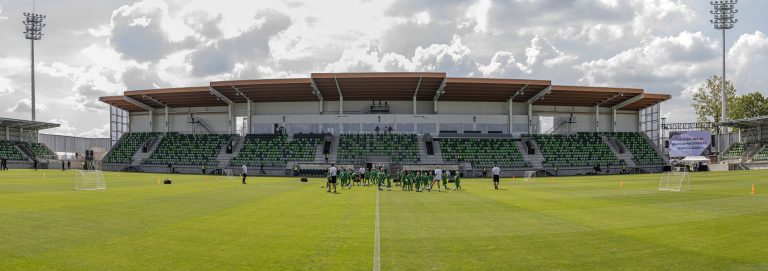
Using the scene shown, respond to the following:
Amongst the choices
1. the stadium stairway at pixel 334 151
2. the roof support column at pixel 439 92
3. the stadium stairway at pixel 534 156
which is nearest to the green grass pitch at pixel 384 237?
the roof support column at pixel 439 92

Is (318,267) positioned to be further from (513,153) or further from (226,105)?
(226,105)

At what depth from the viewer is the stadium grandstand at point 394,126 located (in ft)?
233

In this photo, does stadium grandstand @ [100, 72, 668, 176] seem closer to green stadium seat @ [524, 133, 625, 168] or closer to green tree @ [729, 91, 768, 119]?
green stadium seat @ [524, 133, 625, 168]

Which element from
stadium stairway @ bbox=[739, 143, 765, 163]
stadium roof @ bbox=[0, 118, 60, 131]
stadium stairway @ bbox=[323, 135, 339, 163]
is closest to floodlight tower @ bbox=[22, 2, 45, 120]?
stadium roof @ bbox=[0, 118, 60, 131]

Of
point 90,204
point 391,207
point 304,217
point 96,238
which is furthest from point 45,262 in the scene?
point 391,207

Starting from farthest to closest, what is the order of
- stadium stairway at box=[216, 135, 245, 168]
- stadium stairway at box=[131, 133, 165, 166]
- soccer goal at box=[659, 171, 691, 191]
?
stadium stairway at box=[131, 133, 165, 166] → stadium stairway at box=[216, 135, 245, 168] → soccer goal at box=[659, 171, 691, 191]

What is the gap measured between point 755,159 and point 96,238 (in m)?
82.1

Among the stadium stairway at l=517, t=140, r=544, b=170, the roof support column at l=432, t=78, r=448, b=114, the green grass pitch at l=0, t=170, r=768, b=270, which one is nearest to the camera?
the green grass pitch at l=0, t=170, r=768, b=270

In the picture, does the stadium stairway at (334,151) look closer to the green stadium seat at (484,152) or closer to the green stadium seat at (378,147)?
the green stadium seat at (378,147)

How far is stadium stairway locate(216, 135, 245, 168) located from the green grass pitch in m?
53.0

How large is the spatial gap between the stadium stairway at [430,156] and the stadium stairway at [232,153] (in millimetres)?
25445

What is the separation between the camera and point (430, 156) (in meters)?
71.8

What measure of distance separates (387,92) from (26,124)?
59.2 metres

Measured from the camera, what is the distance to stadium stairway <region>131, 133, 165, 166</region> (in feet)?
254
